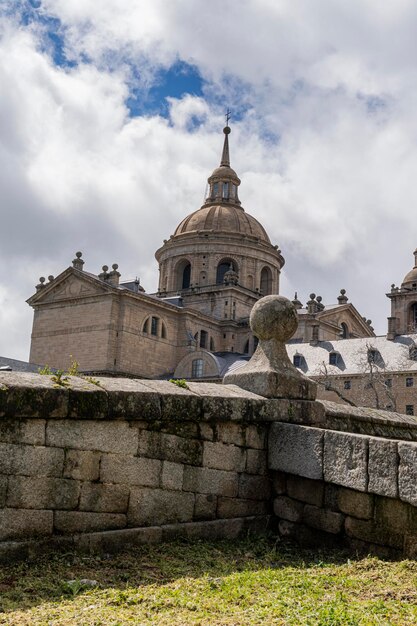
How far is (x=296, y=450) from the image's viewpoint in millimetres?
6703

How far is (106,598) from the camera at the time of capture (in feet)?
15.9

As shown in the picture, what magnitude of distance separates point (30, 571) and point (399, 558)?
9.43 ft

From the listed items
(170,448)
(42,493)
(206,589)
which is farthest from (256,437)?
(42,493)

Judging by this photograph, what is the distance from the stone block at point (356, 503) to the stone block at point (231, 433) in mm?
1173

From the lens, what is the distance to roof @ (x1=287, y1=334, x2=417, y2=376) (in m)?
48.3

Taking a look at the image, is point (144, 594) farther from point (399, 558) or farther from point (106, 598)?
point (399, 558)

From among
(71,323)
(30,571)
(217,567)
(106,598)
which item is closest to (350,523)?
(217,567)

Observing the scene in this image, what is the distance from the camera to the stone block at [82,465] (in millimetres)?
5754

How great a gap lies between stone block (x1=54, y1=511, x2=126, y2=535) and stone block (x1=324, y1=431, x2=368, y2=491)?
74.2 inches

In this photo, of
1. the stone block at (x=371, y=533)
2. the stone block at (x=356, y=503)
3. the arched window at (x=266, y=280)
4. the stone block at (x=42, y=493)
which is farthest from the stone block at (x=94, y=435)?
the arched window at (x=266, y=280)

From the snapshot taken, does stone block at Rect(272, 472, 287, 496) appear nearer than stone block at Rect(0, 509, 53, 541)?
No

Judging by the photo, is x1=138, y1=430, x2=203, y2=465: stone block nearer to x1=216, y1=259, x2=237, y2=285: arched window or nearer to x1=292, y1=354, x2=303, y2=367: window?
x1=292, y1=354, x2=303, y2=367: window

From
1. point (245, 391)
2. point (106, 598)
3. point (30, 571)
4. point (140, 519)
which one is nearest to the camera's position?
point (106, 598)

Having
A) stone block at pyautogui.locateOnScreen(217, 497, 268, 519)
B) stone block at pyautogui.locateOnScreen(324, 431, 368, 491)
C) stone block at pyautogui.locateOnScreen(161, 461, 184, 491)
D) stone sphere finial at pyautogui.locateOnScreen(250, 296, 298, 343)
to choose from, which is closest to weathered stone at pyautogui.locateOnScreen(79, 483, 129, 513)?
stone block at pyautogui.locateOnScreen(161, 461, 184, 491)
